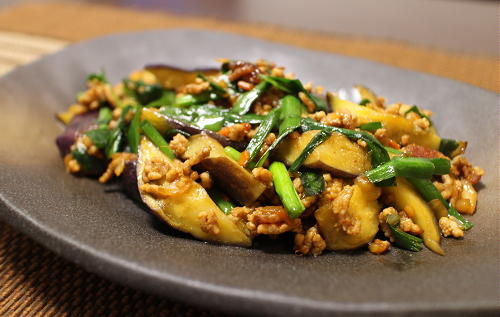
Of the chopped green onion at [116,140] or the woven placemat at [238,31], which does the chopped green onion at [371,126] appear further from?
the woven placemat at [238,31]

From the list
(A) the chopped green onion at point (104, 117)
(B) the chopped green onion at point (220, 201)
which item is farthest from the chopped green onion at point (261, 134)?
(A) the chopped green onion at point (104, 117)

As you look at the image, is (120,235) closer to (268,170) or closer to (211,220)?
(211,220)

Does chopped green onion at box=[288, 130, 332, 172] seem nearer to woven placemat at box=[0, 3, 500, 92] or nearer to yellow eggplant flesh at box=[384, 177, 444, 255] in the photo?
yellow eggplant flesh at box=[384, 177, 444, 255]

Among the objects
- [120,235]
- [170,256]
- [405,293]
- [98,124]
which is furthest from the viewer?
[98,124]

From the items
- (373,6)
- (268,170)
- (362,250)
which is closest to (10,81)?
(268,170)

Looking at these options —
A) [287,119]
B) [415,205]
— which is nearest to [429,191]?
[415,205]

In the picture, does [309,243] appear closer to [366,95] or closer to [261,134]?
[261,134]
